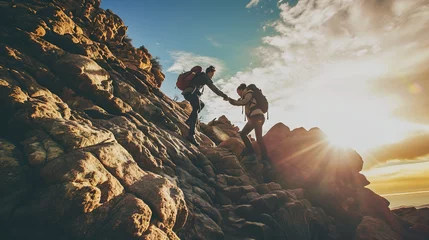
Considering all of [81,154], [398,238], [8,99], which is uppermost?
[8,99]

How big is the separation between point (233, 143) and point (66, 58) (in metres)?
11.6

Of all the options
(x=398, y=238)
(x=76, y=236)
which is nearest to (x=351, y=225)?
(x=398, y=238)

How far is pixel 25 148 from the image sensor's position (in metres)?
5.30

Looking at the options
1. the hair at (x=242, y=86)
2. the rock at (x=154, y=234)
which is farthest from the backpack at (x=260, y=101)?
the rock at (x=154, y=234)

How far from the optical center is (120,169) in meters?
6.07

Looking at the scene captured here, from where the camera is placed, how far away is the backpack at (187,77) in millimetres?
14820

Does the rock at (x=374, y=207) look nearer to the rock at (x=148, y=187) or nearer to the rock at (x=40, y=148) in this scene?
the rock at (x=148, y=187)

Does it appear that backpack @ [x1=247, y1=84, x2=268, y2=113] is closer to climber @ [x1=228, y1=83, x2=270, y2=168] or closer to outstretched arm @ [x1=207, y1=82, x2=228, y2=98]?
climber @ [x1=228, y1=83, x2=270, y2=168]

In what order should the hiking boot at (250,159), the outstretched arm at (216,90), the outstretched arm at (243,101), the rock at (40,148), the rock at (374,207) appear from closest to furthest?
the rock at (40,148)
the outstretched arm at (243,101)
the outstretched arm at (216,90)
the hiking boot at (250,159)
the rock at (374,207)

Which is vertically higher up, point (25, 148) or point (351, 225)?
point (25, 148)

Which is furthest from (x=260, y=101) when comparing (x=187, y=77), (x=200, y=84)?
(x=187, y=77)

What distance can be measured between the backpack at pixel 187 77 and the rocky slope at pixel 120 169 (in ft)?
7.72

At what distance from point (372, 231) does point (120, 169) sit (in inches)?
565

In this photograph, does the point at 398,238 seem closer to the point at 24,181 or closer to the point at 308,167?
the point at 308,167
